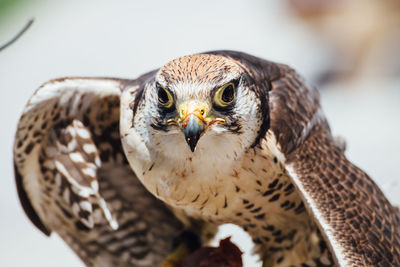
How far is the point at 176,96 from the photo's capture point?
3.81m

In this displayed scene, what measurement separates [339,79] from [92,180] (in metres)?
6.65

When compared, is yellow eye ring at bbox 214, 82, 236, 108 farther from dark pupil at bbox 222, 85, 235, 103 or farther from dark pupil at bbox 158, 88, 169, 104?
dark pupil at bbox 158, 88, 169, 104

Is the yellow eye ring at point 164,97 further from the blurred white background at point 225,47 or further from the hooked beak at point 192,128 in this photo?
the blurred white background at point 225,47

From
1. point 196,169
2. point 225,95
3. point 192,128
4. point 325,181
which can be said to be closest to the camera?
point 192,128

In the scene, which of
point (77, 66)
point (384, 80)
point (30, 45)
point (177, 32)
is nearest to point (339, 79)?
point (384, 80)

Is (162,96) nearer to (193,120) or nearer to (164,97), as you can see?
(164,97)

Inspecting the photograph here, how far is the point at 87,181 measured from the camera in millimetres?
5262

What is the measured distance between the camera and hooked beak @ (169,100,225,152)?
144 inches

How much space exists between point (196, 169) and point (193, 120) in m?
0.61

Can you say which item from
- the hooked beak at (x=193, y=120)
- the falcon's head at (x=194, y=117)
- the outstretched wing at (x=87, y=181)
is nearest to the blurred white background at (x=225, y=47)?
the outstretched wing at (x=87, y=181)

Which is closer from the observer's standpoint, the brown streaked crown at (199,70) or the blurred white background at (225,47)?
the brown streaked crown at (199,70)

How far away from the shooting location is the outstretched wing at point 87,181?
16.4 ft

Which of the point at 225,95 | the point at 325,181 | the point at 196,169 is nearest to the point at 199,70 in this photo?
the point at 225,95

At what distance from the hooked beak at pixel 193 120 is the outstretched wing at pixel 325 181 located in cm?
45
